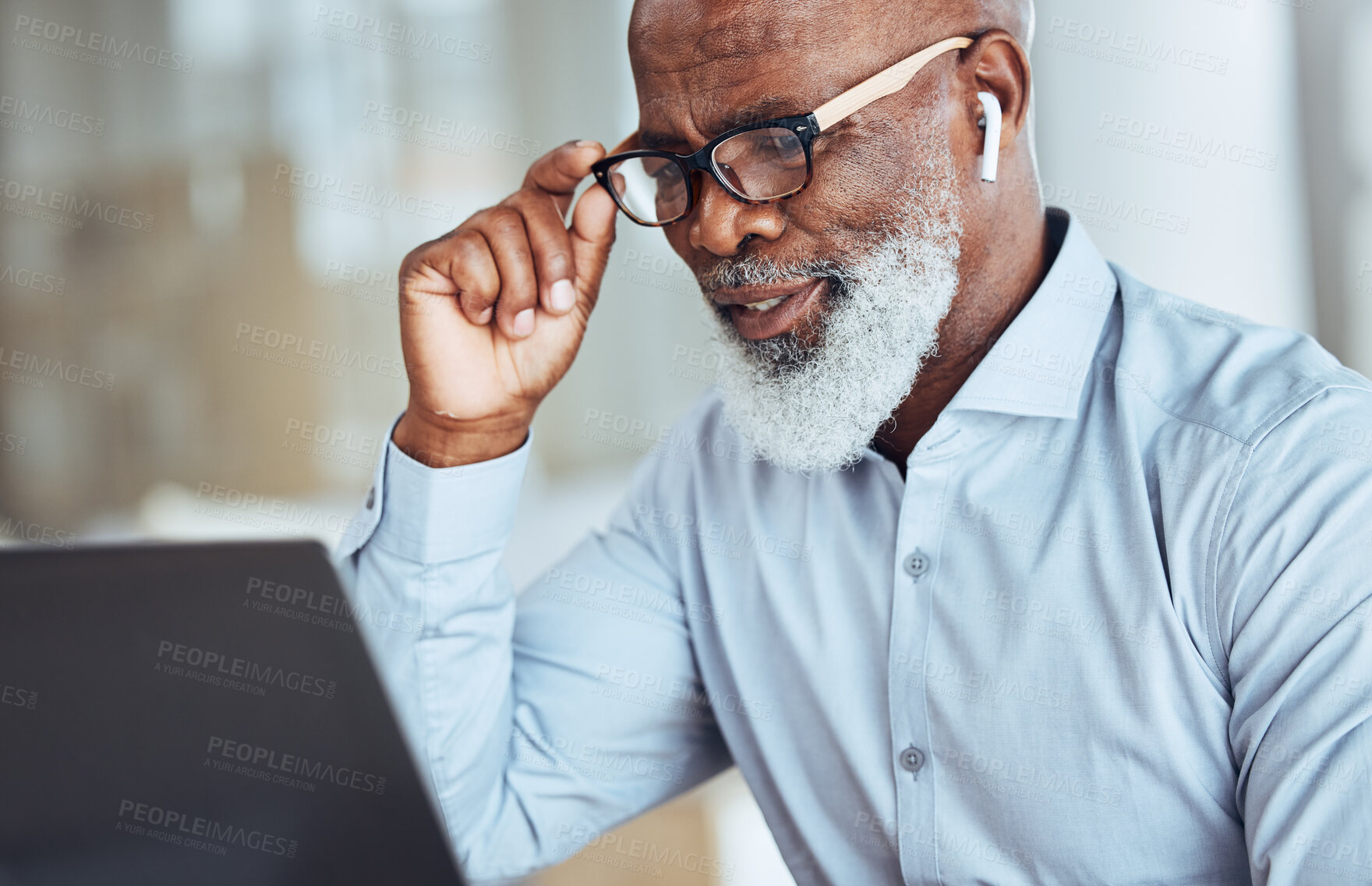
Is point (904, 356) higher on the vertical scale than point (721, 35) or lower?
lower

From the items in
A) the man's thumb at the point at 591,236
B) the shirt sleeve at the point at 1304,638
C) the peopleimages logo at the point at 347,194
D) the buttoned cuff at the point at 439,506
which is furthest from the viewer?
the peopleimages logo at the point at 347,194

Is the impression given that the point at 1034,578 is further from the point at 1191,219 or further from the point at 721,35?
the point at 1191,219

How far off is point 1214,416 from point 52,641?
100cm

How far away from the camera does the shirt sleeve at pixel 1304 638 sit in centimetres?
83

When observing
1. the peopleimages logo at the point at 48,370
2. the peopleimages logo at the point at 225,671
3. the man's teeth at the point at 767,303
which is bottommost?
the peopleimages logo at the point at 48,370

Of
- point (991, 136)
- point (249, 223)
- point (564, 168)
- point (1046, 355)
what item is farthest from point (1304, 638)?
point (249, 223)

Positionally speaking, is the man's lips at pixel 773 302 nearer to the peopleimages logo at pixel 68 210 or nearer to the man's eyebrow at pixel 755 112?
the man's eyebrow at pixel 755 112

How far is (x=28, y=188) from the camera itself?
478cm

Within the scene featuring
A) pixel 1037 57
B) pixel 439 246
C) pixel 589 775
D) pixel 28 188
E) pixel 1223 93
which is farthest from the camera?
pixel 28 188

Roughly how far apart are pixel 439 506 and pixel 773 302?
18.8 inches

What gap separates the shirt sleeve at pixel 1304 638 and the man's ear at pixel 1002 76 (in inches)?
19.4

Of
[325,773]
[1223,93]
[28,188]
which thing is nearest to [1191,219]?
[1223,93]

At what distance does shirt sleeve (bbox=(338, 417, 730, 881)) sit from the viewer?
1.28 m

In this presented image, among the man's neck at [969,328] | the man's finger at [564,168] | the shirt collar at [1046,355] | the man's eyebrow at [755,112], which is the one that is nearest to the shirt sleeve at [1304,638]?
the shirt collar at [1046,355]
